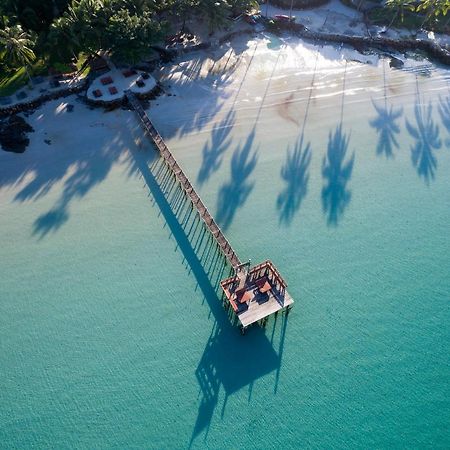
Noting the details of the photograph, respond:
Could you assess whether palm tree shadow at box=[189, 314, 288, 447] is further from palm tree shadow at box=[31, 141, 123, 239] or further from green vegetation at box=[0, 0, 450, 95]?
green vegetation at box=[0, 0, 450, 95]

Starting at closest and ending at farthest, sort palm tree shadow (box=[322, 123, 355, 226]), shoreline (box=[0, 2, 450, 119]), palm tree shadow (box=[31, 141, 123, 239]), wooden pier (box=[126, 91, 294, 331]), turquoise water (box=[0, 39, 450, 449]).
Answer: turquoise water (box=[0, 39, 450, 449]) < wooden pier (box=[126, 91, 294, 331]) < palm tree shadow (box=[31, 141, 123, 239]) < palm tree shadow (box=[322, 123, 355, 226]) < shoreline (box=[0, 2, 450, 119])

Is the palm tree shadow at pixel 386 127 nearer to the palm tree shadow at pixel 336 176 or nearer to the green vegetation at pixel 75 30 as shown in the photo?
the palm tree shadow at pixel 336 176

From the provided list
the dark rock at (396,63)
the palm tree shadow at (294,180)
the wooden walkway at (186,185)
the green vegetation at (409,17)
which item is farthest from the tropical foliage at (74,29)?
the green vegetation at (409,17)

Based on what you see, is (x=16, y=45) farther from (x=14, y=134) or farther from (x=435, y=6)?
(x=435, y=6)

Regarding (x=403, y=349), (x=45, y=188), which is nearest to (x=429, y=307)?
(x=403, y=349)

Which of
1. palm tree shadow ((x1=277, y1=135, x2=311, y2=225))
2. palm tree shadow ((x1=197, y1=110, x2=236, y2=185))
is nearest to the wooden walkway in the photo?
palm tree shadow ((x1=197, y1=110, x2=236, y2=185))

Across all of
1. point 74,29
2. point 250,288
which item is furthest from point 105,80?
point 250,288
